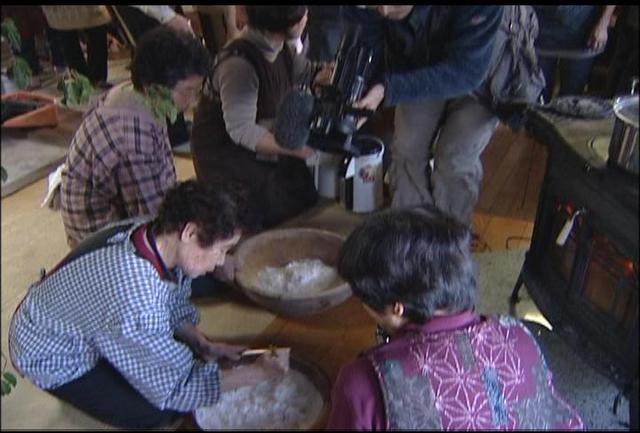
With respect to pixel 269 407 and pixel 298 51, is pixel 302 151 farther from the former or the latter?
pixel 269 407

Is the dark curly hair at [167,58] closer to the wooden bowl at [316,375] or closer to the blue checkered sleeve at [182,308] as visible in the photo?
the blue checkered sleeve at [182,308]

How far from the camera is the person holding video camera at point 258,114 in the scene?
1509 millimetres

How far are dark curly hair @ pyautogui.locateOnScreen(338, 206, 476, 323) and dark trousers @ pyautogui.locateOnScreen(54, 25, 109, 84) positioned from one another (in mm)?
459

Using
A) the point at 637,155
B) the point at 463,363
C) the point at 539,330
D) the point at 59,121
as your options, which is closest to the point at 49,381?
the point at 59,121

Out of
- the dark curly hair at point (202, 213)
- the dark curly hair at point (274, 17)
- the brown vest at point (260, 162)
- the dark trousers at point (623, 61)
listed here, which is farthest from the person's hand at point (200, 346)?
the dark trousers at point (623, 61)

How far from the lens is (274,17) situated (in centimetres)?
145

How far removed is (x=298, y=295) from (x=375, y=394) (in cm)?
72

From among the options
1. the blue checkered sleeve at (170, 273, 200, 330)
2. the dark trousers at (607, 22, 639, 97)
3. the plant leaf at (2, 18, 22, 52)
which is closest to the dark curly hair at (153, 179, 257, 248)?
the blue checkered sleeve at (170, 273, 200, 330)

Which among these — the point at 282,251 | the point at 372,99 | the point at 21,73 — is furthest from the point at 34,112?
the point at 282,251

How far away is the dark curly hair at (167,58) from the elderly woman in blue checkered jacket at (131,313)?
9.8 inches

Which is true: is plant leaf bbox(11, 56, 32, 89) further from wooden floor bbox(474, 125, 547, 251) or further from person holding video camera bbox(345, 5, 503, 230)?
wooden floor bbox(474, 125, 547, 251)

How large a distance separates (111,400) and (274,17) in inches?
37.5

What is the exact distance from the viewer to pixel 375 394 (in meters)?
0.78

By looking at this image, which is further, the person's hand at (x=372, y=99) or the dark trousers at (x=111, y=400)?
the person's hand at (x=372, y=99)
